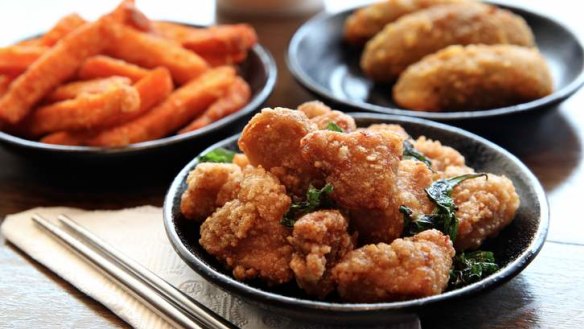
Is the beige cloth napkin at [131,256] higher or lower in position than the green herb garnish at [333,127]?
lower

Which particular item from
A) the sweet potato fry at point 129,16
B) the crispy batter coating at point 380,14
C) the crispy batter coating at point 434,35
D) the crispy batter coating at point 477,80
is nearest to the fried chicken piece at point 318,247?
the crispy batter coating at point 477,80

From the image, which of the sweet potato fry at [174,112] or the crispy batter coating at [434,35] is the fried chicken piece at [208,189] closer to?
the sweet potato fry at [174,112]

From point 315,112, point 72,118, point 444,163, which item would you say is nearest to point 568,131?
point 444,163

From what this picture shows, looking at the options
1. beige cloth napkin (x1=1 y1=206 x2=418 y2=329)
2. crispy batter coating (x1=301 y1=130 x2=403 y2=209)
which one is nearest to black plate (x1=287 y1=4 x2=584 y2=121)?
beige cloth napkin (x1=1 y1=206 x2=418 y2=329)

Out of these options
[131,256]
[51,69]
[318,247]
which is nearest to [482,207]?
[318,247]

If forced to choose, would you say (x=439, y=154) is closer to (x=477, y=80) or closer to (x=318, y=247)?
(x=318, y=247)

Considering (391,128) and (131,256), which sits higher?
(391,128)

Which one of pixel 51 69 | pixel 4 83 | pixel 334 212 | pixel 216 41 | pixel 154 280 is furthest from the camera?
pixel 216 41

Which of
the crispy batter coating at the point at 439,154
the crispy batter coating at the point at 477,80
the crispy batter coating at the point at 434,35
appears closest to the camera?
the crispy batter coating at the point at 439,154
